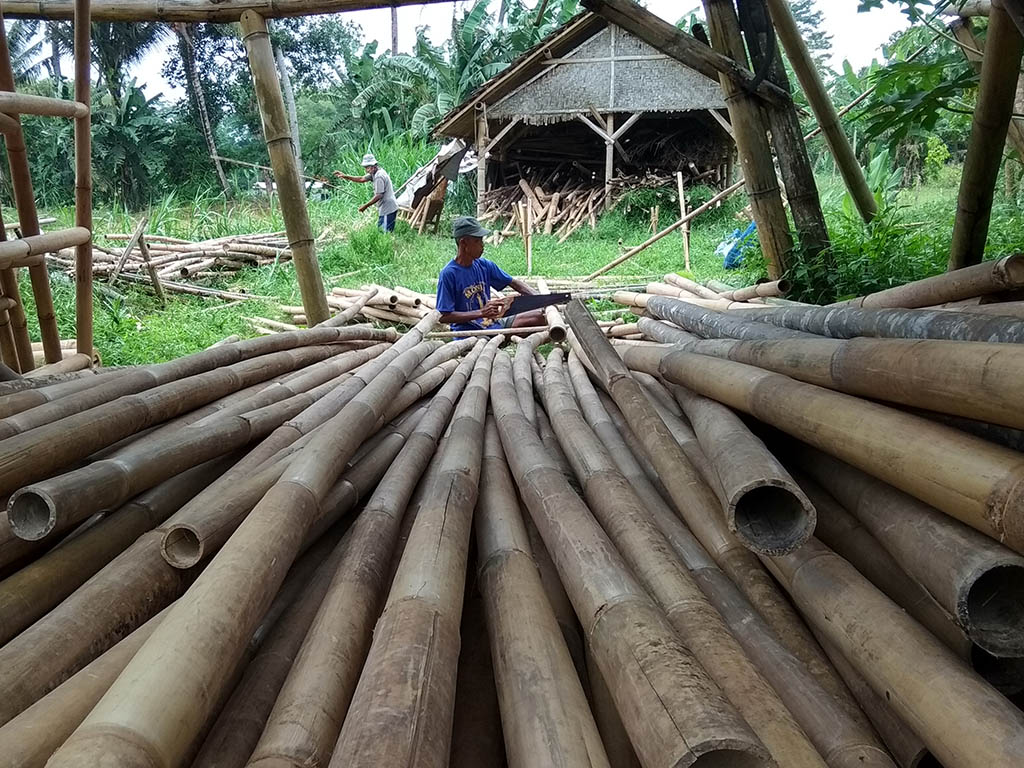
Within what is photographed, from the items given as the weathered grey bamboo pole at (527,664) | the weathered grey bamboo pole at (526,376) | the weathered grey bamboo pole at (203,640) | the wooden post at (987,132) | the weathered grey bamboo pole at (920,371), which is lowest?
the weathered grey bamboo pole at (527,664)

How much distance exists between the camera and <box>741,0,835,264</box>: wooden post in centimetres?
341

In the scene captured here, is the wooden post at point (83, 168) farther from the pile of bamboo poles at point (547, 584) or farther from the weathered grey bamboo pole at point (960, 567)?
the weathered grey bamboo pole at point (960, 567)

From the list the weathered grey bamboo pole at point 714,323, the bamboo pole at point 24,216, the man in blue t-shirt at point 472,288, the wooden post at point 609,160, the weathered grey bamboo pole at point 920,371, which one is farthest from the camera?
the wooden post at point 609,160

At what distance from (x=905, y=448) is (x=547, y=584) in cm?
89

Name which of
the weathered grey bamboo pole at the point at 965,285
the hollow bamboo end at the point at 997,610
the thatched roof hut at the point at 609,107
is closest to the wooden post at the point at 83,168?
the weathered grey bamboo pole at the point at 965,285

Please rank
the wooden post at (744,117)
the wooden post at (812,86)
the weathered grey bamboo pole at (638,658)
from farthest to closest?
the wooden post at (812,86), the wooden post at (744,117), the weathered grey bamboo pole at (638,658)

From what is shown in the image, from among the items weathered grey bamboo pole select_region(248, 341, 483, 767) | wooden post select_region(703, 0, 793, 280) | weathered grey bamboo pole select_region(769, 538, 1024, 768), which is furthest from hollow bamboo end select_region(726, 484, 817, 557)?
wooden post select_region(703, 0, 793, 280)

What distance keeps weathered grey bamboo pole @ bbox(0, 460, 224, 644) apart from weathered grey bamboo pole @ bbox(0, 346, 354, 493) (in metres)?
0.20

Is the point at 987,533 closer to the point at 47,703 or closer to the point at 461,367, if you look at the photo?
the point at 47,703

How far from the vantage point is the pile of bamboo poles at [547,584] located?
1.10 m

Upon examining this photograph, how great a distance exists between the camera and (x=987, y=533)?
119 cm

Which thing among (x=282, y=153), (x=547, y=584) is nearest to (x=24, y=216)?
(x=282, y=153)

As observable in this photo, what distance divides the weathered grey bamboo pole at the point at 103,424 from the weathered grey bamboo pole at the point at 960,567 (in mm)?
2044

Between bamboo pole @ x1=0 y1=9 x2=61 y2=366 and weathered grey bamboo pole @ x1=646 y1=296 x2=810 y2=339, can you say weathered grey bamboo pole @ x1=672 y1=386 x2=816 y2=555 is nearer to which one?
weathered grey bamboo pole @ x1=646 y1=296 x2=810 y2=339
